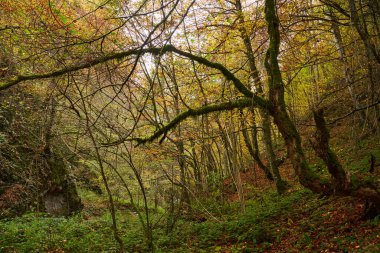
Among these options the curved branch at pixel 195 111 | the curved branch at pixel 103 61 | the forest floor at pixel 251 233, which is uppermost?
the curved branch at pixel 103 61

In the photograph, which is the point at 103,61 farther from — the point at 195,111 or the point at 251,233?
the point at 251,233

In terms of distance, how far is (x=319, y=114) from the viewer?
4465 millimetres

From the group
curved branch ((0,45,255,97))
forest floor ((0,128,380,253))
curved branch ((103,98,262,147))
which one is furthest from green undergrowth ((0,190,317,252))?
curved branch ((0,45,255,97))

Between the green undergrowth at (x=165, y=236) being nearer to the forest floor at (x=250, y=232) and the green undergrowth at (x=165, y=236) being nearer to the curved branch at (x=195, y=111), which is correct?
the forest floor at (x=250, y=232)

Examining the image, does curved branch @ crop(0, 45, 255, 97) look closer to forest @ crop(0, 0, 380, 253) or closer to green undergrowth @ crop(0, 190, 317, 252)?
forest @ crop(0, 0, 380, 253)

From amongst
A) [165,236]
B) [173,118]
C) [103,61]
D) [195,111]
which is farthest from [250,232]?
[103,61]

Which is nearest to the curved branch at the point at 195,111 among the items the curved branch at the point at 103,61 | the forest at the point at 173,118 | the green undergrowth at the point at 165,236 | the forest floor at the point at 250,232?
the forest at the point at 173,118

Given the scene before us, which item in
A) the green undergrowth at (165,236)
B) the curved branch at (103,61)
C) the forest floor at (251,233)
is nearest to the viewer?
the curved branch at (103,61)

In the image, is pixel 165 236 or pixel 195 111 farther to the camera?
pixel 165 236

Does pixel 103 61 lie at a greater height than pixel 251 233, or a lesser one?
greater

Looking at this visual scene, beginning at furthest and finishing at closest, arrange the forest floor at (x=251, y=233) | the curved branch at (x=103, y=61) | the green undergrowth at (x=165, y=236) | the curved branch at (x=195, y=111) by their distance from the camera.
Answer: the green undergrowth at (x=165, y=236), the curved branch at (x=195, y=111), the forest floor at (x=251, y=233), the curved branch at (x=103, y=61)

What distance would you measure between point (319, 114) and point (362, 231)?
1.85 m

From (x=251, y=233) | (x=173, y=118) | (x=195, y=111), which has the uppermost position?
(x=173, y=118)

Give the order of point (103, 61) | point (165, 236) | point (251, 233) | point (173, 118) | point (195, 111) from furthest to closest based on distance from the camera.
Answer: point (173, 118) → point (165, 236) → point (251, 233) → point (195, 111) → point (103, 61)
